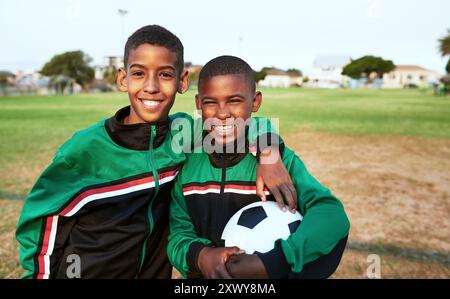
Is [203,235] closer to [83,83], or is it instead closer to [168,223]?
[168,223]

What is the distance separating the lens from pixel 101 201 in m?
1.92

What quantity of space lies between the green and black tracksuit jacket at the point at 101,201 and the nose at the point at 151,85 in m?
0.18

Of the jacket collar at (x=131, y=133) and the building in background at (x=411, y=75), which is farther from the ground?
the building in background at (x=411, y=75)

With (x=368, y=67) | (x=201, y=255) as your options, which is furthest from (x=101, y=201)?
(x=368, y=67)

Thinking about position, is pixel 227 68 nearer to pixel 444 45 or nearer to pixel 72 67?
pixel 444 45

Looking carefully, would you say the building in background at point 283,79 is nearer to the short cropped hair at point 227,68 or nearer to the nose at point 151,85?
the short cropped hair at point 227,68

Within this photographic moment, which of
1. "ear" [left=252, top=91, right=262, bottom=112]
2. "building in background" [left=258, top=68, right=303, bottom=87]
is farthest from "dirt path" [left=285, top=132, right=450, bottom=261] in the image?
"building in background" [left=258, top=68, right=303, bottom=87]

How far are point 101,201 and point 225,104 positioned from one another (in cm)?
79

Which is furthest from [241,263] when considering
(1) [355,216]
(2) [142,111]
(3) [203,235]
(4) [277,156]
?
(1) [355,216]

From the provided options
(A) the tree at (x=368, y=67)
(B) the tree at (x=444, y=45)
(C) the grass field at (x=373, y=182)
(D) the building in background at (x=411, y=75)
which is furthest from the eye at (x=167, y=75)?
(D) the building in background at (x=411, y=75)

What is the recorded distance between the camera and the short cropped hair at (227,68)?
1998 millimetres

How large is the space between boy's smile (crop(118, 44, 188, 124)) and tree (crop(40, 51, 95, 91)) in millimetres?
72539

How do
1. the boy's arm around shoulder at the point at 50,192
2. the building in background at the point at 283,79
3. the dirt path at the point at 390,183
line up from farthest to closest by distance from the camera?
the building in background at the point at 283,79
the dirt path at the point at 390,183
the boy's arm around shoulder at the point at 50,192

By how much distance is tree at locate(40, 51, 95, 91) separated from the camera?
233 feet
